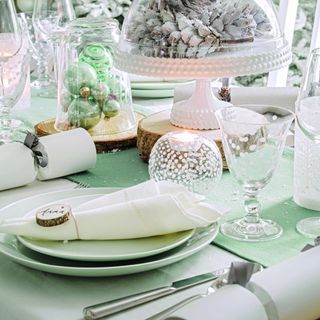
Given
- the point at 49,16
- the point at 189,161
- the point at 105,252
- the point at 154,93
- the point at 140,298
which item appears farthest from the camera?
the point at 49,16

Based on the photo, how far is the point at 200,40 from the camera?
4.27 ft

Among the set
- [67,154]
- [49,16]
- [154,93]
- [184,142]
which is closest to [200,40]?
[184,142]

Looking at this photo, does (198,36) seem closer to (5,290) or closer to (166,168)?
(166,168)

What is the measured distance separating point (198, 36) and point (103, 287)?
55cm

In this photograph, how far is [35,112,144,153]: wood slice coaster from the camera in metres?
1.48

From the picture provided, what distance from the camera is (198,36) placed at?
1299 mm

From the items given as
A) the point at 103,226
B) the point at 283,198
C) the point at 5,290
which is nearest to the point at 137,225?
the point at 103,226

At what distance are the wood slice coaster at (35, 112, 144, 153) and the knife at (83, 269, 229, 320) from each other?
1.95 feet

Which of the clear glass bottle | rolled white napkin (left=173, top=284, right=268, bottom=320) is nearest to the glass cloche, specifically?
the clear glass bottle

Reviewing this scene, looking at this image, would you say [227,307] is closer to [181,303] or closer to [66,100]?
[181,303]

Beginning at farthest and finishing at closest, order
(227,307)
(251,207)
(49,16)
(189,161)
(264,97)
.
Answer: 1. (49,16)
2. (264,97)
3. (189,161)
4. (251,207)
5. (227,307)

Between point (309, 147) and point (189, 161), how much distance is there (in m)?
0.19

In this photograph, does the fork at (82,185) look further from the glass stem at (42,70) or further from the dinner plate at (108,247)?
the glass stem at (42,70)

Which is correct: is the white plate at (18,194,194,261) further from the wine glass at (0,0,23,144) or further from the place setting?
the wine glass at (0,0,23,144)
